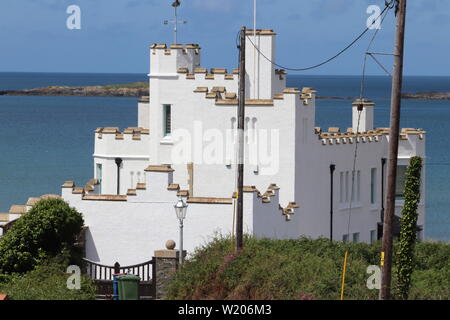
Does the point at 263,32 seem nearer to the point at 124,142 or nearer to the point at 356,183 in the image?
A: the point at 124,142

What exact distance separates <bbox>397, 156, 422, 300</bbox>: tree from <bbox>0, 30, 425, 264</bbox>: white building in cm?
1066

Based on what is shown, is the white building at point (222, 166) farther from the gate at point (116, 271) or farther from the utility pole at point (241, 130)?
the utility pole at point (241, 130)

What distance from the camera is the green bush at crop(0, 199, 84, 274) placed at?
1649 inches

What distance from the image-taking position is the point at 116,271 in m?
40.9

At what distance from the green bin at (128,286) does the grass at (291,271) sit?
5.28ft

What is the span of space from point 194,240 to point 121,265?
2.76m

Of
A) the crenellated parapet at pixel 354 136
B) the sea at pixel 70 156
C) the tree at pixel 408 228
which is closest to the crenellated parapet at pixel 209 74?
the crenellated parapet at pixel 354 136

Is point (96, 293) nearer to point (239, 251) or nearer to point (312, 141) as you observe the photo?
point (239, 251)

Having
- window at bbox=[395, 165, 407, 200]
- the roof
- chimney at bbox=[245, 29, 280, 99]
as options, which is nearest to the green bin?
chimney at bbox=[245, 29, 280, 99]

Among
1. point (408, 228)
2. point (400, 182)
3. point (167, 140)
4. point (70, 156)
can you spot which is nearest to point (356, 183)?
point (400, 182)

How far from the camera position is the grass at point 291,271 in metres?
32.5

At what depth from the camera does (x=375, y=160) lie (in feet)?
176

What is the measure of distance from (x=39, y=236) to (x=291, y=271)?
11.3 meters

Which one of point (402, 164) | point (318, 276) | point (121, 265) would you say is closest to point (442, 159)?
point (402, 164)
